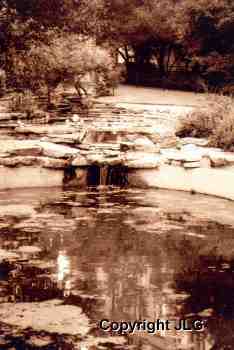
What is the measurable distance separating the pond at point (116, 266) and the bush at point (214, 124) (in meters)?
1.52

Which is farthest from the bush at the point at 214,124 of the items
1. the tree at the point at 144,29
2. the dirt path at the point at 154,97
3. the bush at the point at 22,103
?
the tree at the point at 144,29

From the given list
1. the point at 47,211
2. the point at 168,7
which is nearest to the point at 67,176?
the point at 47,211

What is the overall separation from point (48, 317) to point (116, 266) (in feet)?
4.55

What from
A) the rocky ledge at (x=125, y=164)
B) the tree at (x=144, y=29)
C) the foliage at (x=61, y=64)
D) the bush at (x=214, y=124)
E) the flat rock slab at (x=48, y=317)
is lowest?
the flat rock slab at (x=48, y=317)

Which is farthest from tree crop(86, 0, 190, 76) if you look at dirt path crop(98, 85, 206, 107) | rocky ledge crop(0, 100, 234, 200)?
rocky ledge crop(0, 100, 234, 200)

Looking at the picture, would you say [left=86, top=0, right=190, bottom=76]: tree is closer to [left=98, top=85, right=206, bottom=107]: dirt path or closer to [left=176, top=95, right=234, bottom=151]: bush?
[left=98, top=85, right=206, bottom=107]: dirt path

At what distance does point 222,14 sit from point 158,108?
360cm

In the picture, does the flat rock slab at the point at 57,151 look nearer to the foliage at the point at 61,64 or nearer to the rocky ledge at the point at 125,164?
the rocky ledge at the point at 125,164

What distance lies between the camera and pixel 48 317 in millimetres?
4812

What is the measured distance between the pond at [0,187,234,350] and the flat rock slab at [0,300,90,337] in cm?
1

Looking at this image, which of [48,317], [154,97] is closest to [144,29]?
[154,97]

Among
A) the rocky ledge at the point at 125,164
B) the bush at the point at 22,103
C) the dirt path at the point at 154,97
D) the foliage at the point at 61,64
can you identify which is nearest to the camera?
the rocky ledge at the point at 125,164

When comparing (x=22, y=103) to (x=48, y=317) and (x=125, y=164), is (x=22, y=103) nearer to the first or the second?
(x=125, y=164)

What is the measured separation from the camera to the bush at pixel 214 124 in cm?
1002
